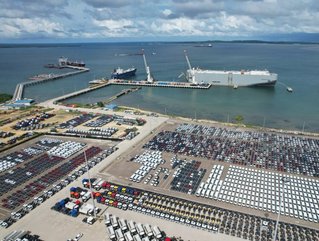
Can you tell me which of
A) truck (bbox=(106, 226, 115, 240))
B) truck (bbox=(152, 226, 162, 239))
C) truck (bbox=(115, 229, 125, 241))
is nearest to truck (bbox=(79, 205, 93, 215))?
truck (bbox=(106, 226, 115, 240))

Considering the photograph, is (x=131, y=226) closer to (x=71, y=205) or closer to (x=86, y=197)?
(x=86, y=197)

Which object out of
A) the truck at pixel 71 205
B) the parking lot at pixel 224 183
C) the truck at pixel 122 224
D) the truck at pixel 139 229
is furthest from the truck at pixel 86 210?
the parking lot at pixel 224 183

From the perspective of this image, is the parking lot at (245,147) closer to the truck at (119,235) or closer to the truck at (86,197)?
the truck at (86,197)

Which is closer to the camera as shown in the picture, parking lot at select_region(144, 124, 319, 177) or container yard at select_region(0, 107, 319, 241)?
container yard at select_region(0, 107, 319, 241)

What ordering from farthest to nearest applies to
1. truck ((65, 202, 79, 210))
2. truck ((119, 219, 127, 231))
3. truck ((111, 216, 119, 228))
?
truck ((65, 202, 79, 210)) < truck ((111, 216, 119, 228)) < truck ((119, 219, 127, 231))

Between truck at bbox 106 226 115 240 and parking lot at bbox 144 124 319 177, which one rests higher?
parking lot at bbox 144 124 319 177

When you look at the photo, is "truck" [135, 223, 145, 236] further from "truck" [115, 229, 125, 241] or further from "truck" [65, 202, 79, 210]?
"truck" [65, 202, 79, 210]

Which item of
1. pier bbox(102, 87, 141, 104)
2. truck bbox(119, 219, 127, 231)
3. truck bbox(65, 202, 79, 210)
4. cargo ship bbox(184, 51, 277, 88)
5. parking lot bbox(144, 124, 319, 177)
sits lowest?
pier bbox(102, 87, 141, 104)
